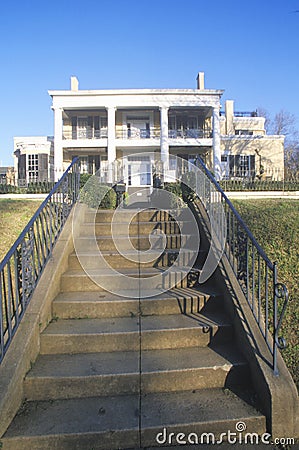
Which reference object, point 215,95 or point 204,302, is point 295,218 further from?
point 215,95

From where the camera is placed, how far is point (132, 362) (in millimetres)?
3213

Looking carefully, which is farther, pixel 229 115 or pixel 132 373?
pixel 229 115

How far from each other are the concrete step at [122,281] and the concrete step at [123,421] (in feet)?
4.76

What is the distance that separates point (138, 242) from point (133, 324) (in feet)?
5.88

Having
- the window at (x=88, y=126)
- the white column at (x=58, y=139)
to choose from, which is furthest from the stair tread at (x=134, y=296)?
the window at (x=88, y=126)

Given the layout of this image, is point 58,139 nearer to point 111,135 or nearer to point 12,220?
point 111,135

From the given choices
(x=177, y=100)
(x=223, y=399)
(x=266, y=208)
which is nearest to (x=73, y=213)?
(x=266, y=208)

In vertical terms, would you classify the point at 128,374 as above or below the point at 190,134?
below

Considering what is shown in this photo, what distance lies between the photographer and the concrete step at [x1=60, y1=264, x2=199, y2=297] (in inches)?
167

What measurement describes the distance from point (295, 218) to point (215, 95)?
22.9 metres

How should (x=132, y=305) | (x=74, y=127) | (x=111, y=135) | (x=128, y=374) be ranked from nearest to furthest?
1. (x=128, y=374)
2. (x=132, y=305)
3. (x=111, y=135)
4. (x=74, y=127)

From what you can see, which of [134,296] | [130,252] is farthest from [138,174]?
[134,296]

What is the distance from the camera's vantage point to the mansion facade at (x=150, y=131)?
989 inches

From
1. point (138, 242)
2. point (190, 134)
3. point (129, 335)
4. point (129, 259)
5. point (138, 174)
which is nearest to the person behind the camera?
point (129, 335)
